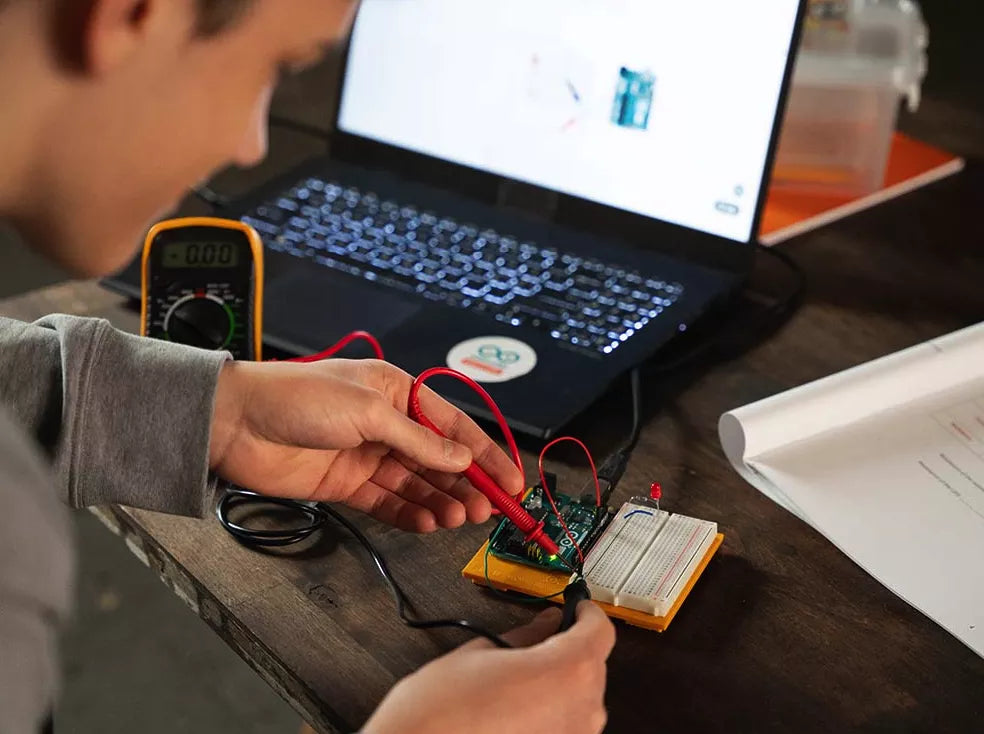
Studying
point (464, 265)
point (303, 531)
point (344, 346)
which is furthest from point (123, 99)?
point (464, 265)

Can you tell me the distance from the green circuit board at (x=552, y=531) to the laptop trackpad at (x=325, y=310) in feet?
0.85

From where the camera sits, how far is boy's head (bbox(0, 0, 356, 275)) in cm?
49

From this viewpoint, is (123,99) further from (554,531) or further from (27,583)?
(554,531)

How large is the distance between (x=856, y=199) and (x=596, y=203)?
0.33 metres

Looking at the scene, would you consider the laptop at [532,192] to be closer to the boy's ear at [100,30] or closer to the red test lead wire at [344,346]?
the red test lead wire at [344,346]

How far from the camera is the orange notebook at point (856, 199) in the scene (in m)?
1.21

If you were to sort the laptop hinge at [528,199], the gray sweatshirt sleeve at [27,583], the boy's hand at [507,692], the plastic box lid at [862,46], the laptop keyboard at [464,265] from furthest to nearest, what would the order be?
the plastic box lid at [862,46], the laptop hinge at [528,199], the laptop keyboard at [464,265], the boy's hand at [507,692], the gray sweatshirt sleeve at [27,583]

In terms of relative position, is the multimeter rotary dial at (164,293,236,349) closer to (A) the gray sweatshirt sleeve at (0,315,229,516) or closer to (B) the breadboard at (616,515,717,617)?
(A) the gray sweatshirt sleeve at (0,315,229,516)

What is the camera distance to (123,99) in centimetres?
53

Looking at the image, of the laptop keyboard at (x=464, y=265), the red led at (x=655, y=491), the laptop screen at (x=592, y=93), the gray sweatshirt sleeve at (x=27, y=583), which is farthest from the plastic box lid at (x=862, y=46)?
the gray sweatshirt sleeve at (x=27, y=583)

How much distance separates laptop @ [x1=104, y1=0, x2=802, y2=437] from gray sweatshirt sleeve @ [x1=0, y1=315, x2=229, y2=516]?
0.73ft

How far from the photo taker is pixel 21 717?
0.48 metres

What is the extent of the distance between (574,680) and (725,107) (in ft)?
1.91

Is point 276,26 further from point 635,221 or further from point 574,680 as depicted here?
point 635,221
